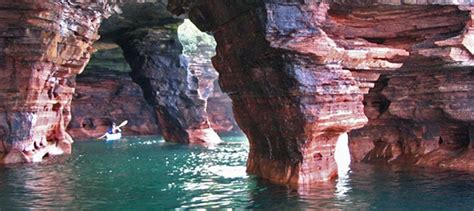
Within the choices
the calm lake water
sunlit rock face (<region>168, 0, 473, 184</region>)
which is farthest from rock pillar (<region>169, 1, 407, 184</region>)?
the calm lake water

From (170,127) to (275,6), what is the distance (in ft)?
74.0

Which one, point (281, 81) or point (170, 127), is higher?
point (281, 81)

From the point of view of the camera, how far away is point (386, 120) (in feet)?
59.5

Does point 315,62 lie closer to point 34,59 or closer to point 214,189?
point 214,189

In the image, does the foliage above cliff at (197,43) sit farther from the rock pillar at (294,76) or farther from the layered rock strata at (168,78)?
the rock pillar at (294,76)

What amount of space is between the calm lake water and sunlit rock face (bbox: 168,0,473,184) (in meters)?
1.19

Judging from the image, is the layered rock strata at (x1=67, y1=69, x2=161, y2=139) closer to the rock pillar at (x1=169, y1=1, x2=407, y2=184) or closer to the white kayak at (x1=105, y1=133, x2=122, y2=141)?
the white kayak at (x1=105, y1=133, x2=122, y2=141)

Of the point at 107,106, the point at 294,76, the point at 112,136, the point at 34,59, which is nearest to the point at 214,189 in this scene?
the point at 294,76

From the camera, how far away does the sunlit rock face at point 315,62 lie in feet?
39.9

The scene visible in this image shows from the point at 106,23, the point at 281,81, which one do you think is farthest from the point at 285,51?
the point at 106,23

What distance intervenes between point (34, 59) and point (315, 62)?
37.7 feet

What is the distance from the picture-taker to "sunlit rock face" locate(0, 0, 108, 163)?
56.6 feet

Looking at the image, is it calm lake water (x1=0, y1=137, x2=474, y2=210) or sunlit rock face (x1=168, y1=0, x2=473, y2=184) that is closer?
calm lake water (x1=0, y1=137, x2=474, y2=210)

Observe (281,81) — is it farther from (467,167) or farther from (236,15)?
(467,167)
